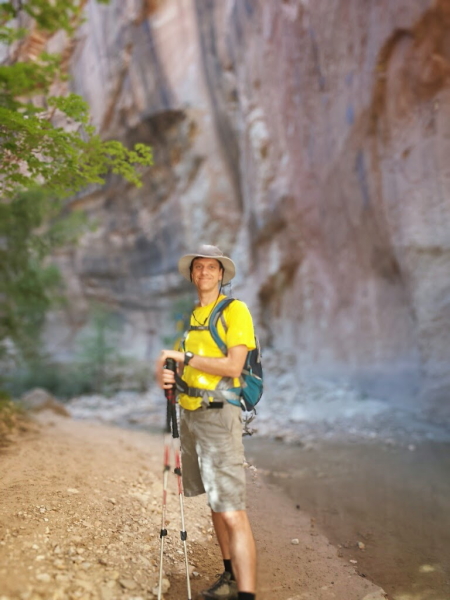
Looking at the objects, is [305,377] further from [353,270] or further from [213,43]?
[213,43]

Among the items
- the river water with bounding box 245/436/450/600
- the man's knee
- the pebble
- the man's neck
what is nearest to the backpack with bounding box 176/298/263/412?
the man's neck

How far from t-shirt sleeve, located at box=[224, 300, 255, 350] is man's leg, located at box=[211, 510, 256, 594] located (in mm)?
824

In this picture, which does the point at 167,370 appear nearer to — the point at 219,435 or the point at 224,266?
the point at 219,435

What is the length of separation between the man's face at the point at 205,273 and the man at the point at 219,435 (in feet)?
0.04

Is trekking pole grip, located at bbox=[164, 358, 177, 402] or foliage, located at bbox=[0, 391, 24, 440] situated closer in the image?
trekking pole grip, located at bbox=[164, 358, 177, 402]

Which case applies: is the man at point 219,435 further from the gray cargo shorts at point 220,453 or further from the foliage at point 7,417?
the foliage at point 7,417

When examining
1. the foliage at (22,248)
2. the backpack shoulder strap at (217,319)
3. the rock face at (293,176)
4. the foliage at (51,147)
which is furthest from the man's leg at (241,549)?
the foliage at (22,248)

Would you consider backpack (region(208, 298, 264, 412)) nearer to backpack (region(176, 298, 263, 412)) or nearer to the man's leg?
backpack (region(176, 298, 263, 412))

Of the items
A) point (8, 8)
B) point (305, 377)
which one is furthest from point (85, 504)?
point (305, 377)

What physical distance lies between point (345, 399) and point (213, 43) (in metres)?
17.6

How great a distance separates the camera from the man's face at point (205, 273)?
8.66ft

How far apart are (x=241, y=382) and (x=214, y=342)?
259 millimetres

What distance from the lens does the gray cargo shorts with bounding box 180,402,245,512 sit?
2.31m

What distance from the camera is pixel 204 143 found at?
2238cm
